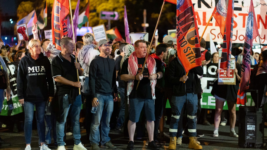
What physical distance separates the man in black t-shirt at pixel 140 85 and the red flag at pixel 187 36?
635mm

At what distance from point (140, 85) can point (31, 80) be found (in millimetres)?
2129

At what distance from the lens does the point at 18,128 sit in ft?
33.0

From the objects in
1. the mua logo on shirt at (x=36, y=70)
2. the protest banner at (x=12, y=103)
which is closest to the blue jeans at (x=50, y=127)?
the mua logo on shirt at (x=36, y=70)

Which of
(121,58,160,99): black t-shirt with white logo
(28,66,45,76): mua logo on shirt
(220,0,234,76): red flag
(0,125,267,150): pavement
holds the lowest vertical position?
(0,125,267,150): pavement

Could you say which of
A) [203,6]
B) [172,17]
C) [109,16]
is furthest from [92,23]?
[203,6]

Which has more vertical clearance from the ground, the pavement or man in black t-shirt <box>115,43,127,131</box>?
man in black t-shirt <box>115,43,127,131</box>

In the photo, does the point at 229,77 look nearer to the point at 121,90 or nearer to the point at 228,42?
the point at 228,42

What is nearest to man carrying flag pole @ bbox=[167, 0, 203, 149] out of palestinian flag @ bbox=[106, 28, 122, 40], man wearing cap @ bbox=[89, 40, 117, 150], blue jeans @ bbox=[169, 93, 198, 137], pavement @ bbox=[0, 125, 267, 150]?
blue jeans @ bbox=[169, 93, 198, 137]


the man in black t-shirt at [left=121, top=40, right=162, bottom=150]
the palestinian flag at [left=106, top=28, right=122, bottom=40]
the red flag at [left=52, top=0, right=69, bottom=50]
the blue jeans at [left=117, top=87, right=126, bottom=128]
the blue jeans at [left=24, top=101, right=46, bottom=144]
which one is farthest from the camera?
the palestinian flag at [left=106, top=28, right=122, bottom=40]

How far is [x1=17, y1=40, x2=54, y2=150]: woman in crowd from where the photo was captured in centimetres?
734

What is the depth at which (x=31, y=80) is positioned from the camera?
736 centimetres

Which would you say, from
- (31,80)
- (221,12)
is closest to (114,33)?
(221,12)

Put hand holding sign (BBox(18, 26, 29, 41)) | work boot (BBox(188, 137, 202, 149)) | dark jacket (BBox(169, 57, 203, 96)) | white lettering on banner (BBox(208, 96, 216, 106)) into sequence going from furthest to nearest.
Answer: hand holding sign (BBox(18, 26, 29, 41)) < white lettering on banner (BBox(208, 96, 216, 106)) < work boot (BBox(188, 137, 202, 149)) < dark jacket (BBox(169, 57, 203, 96))

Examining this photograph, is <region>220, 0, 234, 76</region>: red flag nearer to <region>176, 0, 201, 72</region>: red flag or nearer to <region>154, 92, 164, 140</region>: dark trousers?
<region>176, 0, 201, 72</region>: red flag
